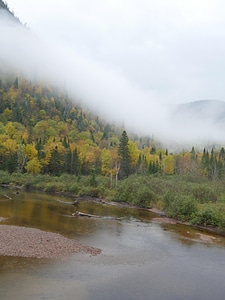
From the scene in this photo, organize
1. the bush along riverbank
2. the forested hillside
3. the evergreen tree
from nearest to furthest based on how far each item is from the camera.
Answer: the bush along riverbank → the forested hillside → the evergreen tree

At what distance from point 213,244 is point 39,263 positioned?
22.6m

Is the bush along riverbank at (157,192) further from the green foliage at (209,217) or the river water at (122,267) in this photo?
the river water at (122,267)

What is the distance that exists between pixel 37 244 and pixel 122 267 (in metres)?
9.69

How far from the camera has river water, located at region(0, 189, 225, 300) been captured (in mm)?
23969

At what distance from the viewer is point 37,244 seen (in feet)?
112

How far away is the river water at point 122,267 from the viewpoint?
23969 millimetres

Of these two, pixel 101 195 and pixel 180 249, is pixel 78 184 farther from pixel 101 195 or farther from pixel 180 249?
pixel 180 249

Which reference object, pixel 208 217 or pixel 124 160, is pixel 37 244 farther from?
pixel 124 160

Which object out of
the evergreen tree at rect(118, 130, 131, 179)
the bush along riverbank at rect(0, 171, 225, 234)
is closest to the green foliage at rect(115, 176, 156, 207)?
the bush along riverbank at rect(0, 171, 225, 234)

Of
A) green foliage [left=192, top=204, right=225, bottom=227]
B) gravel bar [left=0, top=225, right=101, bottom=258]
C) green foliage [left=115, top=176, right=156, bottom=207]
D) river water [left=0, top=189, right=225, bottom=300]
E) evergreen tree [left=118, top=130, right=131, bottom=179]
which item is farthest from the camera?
evergreen tree [left=118, top=130, right=131, bottom=179]

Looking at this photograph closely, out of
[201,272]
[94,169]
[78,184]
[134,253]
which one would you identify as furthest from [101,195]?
[201,272]

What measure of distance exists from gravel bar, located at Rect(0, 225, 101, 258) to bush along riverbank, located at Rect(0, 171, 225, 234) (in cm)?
2393

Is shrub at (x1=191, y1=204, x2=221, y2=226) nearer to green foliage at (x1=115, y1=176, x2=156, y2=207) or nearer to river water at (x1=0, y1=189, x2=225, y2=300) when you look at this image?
river water at (x1=0, y1=189, x2=225, y2=300)

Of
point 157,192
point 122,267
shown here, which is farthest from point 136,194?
point 122,267
